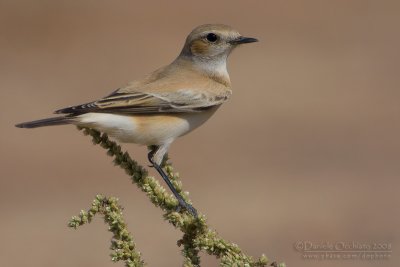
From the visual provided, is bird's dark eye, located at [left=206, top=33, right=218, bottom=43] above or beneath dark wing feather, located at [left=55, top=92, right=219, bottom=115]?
above

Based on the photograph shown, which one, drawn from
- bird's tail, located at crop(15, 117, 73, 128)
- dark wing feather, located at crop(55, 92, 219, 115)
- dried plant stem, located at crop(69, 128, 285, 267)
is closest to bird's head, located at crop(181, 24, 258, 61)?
dark wing feather, located at crop(55, 92, 219, 115)

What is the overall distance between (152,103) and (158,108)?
0.22ft

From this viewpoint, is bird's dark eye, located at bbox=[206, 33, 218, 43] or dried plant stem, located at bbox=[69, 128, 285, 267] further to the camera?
bird's dark eye, located at bbox=[206, 33, 218, 43]

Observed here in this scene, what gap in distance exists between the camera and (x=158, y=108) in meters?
7.60

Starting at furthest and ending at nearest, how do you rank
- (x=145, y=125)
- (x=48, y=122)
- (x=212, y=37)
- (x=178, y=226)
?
(x=212, y=37), (x=145, y=125), (x=48, y=122), (x=178, y=226)

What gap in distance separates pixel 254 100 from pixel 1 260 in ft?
27.9

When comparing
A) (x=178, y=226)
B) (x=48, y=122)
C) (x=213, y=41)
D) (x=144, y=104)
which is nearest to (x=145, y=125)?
(x=144, y=104)

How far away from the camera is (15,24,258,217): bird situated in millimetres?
7137

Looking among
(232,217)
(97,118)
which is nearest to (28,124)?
(97,118)

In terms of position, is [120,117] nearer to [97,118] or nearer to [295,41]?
[97,118]

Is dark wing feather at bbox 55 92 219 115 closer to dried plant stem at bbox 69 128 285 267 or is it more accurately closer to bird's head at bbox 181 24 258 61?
bird's head at bbox 181 24 258 61

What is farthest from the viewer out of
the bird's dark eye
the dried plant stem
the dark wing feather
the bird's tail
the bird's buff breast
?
the bird's dark eye

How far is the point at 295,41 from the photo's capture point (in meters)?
24.0

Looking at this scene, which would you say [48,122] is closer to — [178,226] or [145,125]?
[145,125]
